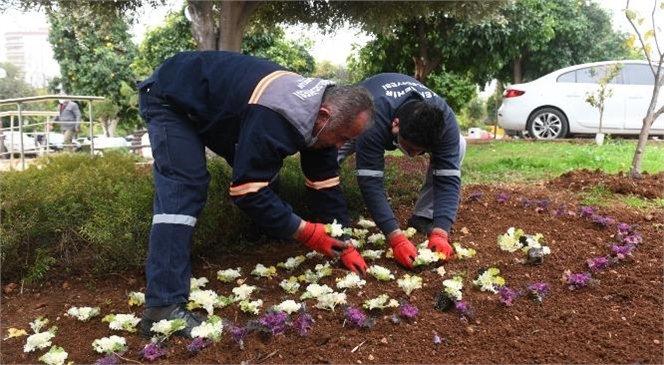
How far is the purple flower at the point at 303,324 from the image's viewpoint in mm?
2518

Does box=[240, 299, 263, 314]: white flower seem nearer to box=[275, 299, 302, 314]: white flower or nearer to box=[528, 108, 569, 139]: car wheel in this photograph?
box=[275, 299, 302, 314]: white flower

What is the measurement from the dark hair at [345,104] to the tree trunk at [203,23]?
14.1 feet

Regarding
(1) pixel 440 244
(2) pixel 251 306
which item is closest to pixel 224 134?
(2) pixel 251 306

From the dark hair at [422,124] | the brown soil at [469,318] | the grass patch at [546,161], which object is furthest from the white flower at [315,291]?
the grass patch at [546,161]

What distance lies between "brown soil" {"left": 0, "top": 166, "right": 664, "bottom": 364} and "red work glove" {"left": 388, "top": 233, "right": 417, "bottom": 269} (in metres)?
0.09

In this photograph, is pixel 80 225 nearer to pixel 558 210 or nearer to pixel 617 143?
pixel 558 210

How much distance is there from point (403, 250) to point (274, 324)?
1.00m

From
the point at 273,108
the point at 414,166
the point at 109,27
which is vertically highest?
the point at 109,27

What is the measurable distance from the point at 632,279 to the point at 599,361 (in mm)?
873

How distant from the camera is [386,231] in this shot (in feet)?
11.0

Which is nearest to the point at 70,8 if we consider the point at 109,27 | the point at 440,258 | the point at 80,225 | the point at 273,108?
the point at 109,27

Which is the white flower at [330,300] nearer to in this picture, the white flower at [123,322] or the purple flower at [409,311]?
the purple flower at [409,311]

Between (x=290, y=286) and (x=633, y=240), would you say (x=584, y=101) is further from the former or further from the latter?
(x=290, y=286)

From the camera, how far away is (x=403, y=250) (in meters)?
3.22
